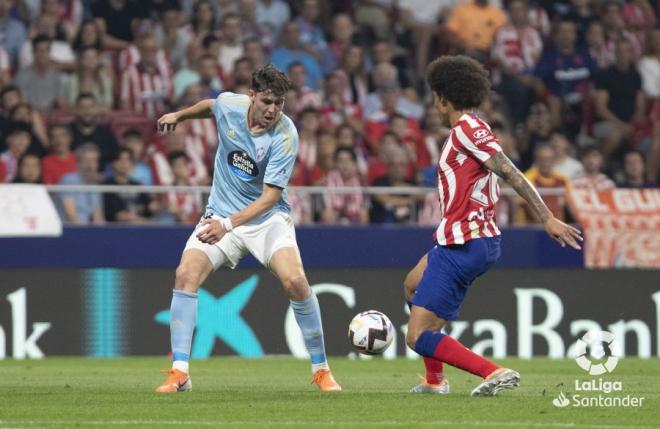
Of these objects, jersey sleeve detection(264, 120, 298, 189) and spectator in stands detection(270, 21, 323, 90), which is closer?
jersey sleeve detection(264, 120, 298, 189)

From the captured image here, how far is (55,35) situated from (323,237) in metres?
4.87

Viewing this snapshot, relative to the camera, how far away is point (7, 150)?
56.4 ft

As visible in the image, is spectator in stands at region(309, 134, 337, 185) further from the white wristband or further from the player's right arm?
the white wristband

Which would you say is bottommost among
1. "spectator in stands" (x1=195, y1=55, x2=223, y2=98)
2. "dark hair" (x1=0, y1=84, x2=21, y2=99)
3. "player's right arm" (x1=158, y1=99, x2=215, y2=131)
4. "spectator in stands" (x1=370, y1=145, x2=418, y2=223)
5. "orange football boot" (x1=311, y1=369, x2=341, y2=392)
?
"orange football boot" (x1=311, y1=369, x2=341, y2=392)

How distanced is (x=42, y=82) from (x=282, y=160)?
8681 millimetres

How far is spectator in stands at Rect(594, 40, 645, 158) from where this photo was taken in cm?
2080

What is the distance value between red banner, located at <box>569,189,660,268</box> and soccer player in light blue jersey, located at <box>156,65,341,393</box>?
22.6 ft

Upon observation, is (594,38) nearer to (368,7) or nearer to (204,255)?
(368,7)

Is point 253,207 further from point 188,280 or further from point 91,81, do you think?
point 91,81

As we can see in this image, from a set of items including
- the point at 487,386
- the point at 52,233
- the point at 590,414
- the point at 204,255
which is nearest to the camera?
the point at 590,414

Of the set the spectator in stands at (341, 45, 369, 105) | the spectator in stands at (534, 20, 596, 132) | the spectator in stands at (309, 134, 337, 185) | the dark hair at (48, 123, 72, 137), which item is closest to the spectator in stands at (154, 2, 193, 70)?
the spectator in stands at (341, 45, 369, 105)

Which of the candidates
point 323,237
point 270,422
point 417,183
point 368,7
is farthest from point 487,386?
point 368,7

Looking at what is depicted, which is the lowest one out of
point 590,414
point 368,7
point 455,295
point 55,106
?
point 590,414

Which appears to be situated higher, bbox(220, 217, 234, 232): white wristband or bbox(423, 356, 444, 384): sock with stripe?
bbox(220, 217, 234, 232): white wristband
